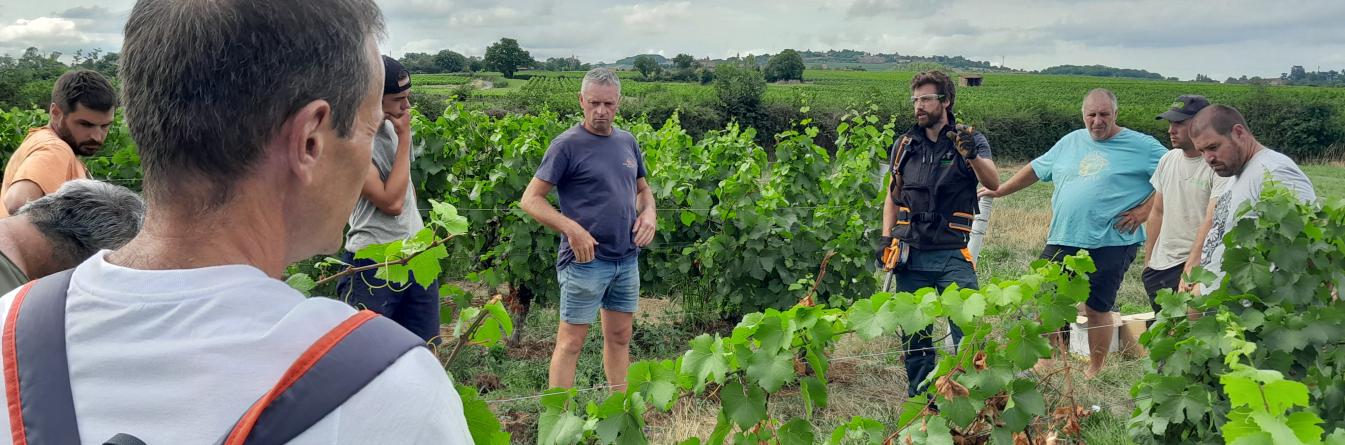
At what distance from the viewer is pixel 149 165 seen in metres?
0.81

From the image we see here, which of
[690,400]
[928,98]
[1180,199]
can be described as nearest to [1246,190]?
[1180,199]

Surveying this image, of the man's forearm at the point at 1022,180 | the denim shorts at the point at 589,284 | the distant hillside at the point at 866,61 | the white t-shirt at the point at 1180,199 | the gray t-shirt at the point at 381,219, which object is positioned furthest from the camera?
the distant hillside at the point at 866,61

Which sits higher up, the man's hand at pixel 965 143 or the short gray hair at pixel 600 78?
the short gray hair at pixel 600 78

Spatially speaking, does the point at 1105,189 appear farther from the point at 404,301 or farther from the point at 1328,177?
the point at 1328,177

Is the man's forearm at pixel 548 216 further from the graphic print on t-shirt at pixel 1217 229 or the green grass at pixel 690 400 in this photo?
the graphic print on t-shirt at pixel 1217 229

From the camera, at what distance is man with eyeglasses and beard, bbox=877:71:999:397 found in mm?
4438

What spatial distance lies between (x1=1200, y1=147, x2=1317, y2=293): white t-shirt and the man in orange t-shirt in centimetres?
473

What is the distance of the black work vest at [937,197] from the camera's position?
175 inches

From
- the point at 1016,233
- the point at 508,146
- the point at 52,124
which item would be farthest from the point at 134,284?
the point at 1016,233

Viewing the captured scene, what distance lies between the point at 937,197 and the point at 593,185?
1.69 meters

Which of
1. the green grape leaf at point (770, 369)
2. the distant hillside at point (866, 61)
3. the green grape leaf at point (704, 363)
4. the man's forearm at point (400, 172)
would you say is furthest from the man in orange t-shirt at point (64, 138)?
the distant hillside at point (866, 61)

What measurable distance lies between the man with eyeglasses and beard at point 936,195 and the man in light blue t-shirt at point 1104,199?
71 cm

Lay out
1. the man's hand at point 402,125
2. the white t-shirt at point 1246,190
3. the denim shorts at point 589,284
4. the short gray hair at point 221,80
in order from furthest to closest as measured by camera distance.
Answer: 1. the denim shorts at point 589,284
2. the white t-shirt at point 1246,190
3. the man's hand at point 402,125
4. the short gray hair at point 221,80

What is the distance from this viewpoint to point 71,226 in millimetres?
2021
